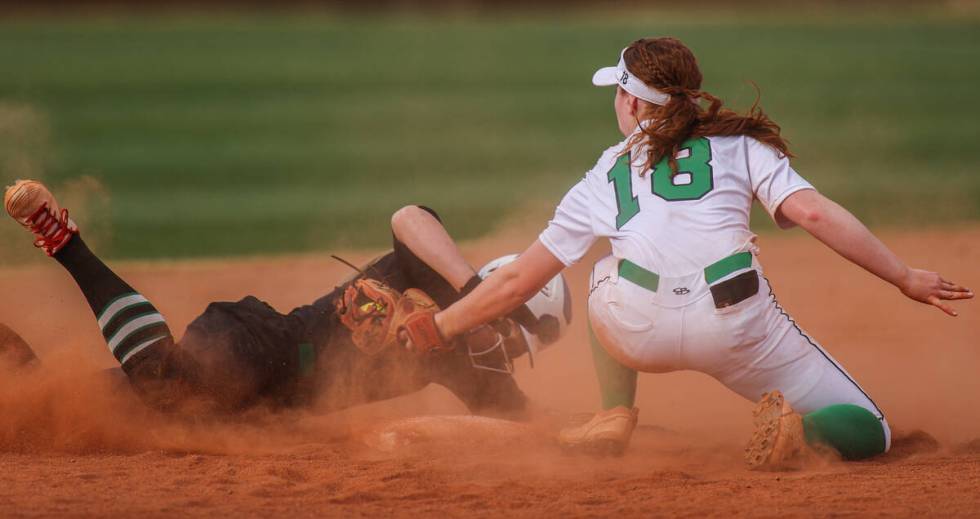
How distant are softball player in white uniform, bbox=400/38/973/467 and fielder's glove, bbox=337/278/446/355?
234 millimetres

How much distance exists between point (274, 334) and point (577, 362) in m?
2.10

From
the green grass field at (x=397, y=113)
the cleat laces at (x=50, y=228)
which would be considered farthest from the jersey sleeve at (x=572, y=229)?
the green grass field at (x=397, y=113)

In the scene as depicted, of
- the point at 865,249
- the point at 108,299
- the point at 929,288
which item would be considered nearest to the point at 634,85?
the point at 865,249

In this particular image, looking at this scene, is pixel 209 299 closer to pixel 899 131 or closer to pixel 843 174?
pixel 843 174

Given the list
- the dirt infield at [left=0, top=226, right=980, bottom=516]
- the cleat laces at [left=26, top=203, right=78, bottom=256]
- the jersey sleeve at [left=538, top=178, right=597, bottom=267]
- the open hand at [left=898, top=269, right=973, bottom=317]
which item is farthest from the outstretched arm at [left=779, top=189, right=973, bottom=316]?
the cleat laces at [left=26, top=203, right=78, bottom=256]

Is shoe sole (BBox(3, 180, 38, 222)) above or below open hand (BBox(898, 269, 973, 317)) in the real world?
above

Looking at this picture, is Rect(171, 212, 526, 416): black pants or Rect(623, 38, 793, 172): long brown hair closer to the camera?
Rect(623, 38, 793, 172): long brown hair

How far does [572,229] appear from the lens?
384 centimetres

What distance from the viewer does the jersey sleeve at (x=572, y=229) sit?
3.84m

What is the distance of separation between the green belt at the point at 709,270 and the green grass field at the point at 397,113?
5314mm

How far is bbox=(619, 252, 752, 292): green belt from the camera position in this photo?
3.60 meters

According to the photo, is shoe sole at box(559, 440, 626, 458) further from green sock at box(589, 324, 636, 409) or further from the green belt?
the green belt

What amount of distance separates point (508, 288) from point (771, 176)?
35.0 inches

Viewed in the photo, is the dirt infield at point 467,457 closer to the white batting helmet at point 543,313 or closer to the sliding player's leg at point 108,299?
the sliding player's leg at point 108,299
